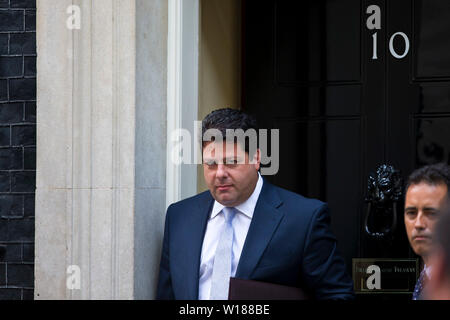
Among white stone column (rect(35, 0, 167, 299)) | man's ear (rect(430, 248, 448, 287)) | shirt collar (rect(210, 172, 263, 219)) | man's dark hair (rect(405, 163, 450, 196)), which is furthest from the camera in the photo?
white stone column (rect(35, 0, 167, 299))

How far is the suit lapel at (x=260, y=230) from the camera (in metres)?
4.05

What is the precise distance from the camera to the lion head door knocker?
538 cm

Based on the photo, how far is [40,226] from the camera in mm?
4492

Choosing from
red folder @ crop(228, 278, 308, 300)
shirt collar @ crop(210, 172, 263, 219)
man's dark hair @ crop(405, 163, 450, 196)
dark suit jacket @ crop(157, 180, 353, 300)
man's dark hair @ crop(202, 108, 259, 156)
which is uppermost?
man's dark hair @ crop(202, 108, 259, 156)

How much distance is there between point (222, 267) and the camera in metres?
4.07

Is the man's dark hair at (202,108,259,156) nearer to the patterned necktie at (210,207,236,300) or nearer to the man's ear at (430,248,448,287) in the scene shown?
the patterned necktie at (210,207,236,300)

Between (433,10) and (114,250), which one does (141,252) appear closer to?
(114,250)

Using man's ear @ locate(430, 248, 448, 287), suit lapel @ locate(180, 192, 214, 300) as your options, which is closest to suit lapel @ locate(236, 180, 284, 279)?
suit lapel @ locate(180, 192, 214, 300)

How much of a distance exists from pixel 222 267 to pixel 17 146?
5.34 ft

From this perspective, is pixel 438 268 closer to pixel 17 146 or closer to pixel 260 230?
pixel 260 230

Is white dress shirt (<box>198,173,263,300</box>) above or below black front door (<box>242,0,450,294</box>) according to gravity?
below

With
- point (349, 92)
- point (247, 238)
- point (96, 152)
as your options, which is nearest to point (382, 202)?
point (349, 92)

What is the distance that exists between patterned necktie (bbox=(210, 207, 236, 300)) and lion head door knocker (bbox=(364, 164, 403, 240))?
162 cm
